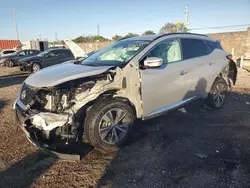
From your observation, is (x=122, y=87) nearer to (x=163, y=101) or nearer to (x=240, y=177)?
(x=163, y=101)

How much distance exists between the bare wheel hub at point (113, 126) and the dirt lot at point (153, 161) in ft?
0.82

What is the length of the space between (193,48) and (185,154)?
2.33 metres

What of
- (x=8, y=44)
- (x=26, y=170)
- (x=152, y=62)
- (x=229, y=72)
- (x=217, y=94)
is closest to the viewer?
(x=26, y=170)

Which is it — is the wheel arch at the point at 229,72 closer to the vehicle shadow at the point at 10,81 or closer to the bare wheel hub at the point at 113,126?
the bare wheel hub at the point at 113,126

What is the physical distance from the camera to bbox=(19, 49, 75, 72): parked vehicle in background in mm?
12984

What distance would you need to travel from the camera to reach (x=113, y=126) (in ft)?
10.9

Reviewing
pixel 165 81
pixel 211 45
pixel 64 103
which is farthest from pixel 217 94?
pixel 64 103

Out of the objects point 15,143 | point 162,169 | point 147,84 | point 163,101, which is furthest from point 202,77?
point 15,143

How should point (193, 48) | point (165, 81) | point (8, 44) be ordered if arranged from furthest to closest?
point (8, 44), point (193, 48), point (165, 81)

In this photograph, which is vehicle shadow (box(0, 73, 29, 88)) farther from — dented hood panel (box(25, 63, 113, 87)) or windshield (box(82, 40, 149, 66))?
dented hood panel (box(25, 63, 113, 87))

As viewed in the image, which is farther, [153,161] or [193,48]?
[193,48]

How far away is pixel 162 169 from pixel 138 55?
1.83 m

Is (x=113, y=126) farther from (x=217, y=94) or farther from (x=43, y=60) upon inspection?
(x=43, y=60)

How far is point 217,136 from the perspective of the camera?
12.7ft
